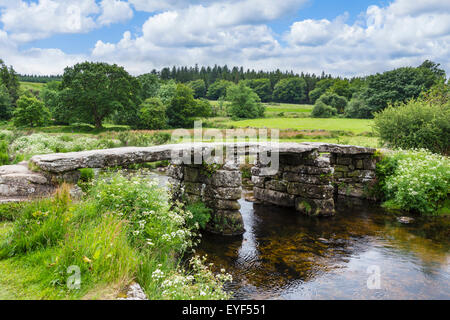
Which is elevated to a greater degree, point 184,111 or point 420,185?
point 184,111

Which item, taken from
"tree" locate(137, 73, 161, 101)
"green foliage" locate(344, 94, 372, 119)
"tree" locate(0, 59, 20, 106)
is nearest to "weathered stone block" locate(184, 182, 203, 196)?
"green foliage" locate(344, 94, 372, 119)

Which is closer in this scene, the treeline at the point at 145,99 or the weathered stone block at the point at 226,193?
the weathered stone block at the point at 226,193

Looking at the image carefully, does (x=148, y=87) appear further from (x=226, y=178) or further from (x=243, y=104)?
(x=226, y=178)

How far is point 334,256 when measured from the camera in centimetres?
754

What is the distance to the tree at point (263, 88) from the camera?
333 feet

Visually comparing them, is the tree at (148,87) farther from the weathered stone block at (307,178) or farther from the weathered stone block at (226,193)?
the weathered stone block at (226,193)

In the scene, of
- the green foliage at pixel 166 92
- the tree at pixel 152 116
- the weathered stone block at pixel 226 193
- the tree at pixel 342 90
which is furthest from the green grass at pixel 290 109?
the weathered stone block at pixel 226 193

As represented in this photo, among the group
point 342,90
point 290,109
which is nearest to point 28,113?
point 290,109

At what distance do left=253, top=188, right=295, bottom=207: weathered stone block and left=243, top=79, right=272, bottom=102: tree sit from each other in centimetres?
9153

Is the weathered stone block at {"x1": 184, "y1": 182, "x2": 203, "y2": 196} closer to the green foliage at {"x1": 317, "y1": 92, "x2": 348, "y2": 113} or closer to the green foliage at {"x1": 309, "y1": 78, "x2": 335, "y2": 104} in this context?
the green foliage at {"x1": 317, "y1": 92, "x2": 348, "y2": 113}

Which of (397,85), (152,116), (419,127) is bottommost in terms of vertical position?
(419,127)

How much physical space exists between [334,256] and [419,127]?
36.8ft

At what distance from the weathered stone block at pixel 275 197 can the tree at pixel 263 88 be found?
91531 mm

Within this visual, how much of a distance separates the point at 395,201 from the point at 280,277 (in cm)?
798
